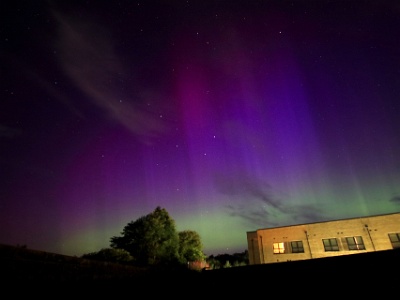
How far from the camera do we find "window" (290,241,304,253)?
36600 mm

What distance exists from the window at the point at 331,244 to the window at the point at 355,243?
161 cm

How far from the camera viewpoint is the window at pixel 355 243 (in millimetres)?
32469

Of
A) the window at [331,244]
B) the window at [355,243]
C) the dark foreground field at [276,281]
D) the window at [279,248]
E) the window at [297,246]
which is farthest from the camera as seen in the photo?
the window at [279,248]

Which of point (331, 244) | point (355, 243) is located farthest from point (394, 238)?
point (331, 244)

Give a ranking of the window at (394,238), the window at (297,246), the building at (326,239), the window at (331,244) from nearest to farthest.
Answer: the window at (394,238) < the building at (326,239) < the window at (331,244) < the window at (297,246)

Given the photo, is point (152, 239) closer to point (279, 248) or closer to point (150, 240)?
point (150, 240)

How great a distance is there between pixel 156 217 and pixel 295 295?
36.5 metres

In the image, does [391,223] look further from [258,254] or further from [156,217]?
[156,217]

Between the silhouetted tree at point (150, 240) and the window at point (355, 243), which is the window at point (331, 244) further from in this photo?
the silhouetted tree at point (150, 240)

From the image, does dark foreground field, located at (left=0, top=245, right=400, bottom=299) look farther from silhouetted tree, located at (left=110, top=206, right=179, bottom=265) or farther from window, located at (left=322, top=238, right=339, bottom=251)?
window, located at (left=322, top=238, right=339, bottom=251)

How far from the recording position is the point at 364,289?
2469 millimetres

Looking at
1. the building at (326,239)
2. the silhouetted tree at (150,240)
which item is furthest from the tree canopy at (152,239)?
the building at (326,239)

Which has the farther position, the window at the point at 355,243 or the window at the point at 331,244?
the window at the point at 331,244

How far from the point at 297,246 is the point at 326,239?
14.4 feet
